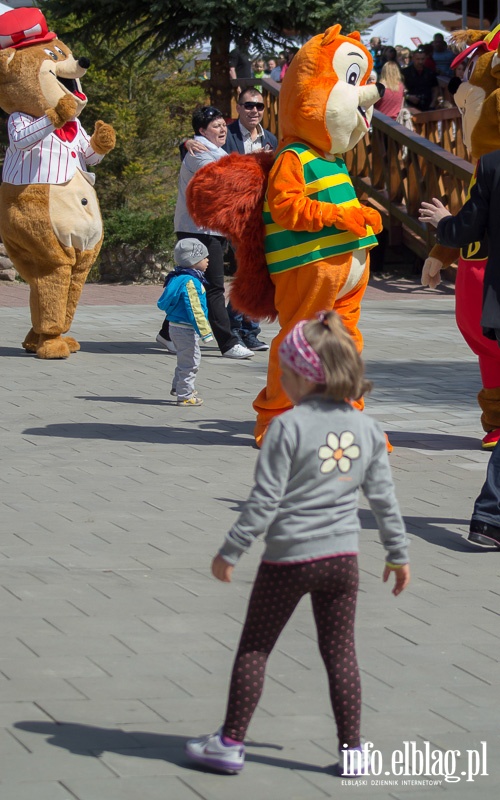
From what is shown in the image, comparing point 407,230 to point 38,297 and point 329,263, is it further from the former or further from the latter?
point 329,263

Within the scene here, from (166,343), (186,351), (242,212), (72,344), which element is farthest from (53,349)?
(242,212)

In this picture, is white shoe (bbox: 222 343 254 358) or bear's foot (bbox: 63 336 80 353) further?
bear's foot (bbox: 63 336 80 353)

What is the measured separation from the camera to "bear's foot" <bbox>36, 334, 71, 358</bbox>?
1064 cm

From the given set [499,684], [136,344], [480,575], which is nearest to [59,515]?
[480,575]

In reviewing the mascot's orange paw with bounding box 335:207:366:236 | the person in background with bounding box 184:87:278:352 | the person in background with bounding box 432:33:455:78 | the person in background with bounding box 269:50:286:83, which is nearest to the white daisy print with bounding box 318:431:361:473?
the mascot's orange paw with bounding box 335:207:366:236

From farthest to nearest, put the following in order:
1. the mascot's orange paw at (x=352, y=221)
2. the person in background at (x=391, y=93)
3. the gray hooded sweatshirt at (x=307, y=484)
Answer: the person in background at (x=391, y=93)
the mascot's orange paw at (x=352, y=221)
the gray hooded sweatshirt at (x=307, y=484)

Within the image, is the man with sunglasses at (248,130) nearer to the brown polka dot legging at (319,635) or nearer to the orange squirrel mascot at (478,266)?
the orange squirrel mascot at (478,266)

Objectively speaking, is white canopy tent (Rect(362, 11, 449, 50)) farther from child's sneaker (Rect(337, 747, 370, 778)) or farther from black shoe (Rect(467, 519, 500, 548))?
child's sneaker (Rect(337, 747, 370, 778))

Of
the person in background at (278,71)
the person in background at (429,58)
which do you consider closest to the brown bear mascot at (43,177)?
the person in background at (278,71)

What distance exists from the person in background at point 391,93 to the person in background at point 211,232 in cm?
696

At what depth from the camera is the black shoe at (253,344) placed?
37.0 feet

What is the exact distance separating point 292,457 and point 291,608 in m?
0.43

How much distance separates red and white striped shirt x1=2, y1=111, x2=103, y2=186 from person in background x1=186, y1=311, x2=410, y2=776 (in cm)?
719

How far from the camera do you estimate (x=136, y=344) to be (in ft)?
38.0
